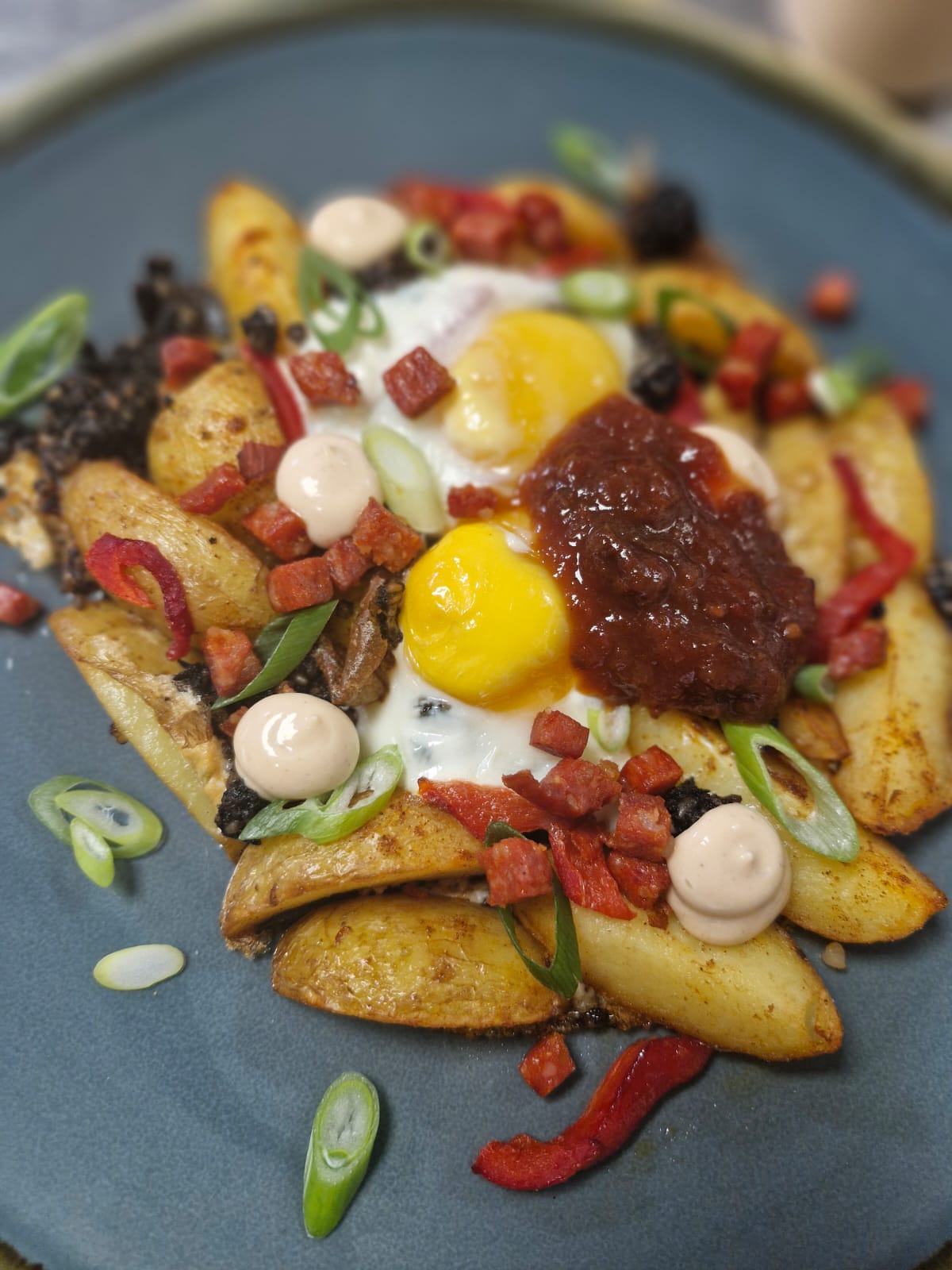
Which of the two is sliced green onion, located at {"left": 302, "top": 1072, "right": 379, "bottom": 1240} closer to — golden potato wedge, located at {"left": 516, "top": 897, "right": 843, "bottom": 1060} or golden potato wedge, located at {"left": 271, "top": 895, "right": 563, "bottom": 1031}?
golden potato wedge, located at {"left": 271, "top": 895, "right": 563, "bottom": 1031}

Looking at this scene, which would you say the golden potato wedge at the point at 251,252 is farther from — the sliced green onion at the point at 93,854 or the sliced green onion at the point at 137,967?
the sliced green onion at the point at 137,967

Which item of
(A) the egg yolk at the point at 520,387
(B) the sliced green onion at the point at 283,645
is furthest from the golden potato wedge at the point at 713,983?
(A) the egg yolk at the point at 520,387

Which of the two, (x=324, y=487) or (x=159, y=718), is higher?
(x=324, y=487)

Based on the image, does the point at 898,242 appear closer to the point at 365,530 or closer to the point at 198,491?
the point at 365,530

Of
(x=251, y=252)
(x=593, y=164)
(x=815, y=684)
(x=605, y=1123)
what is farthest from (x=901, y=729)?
(x=593, y=164)

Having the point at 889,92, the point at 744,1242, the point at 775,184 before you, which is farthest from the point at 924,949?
the point at 889,92

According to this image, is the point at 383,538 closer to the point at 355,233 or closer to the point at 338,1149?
the point at 355,233

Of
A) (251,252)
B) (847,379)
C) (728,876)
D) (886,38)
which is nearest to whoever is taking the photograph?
(728,876)
